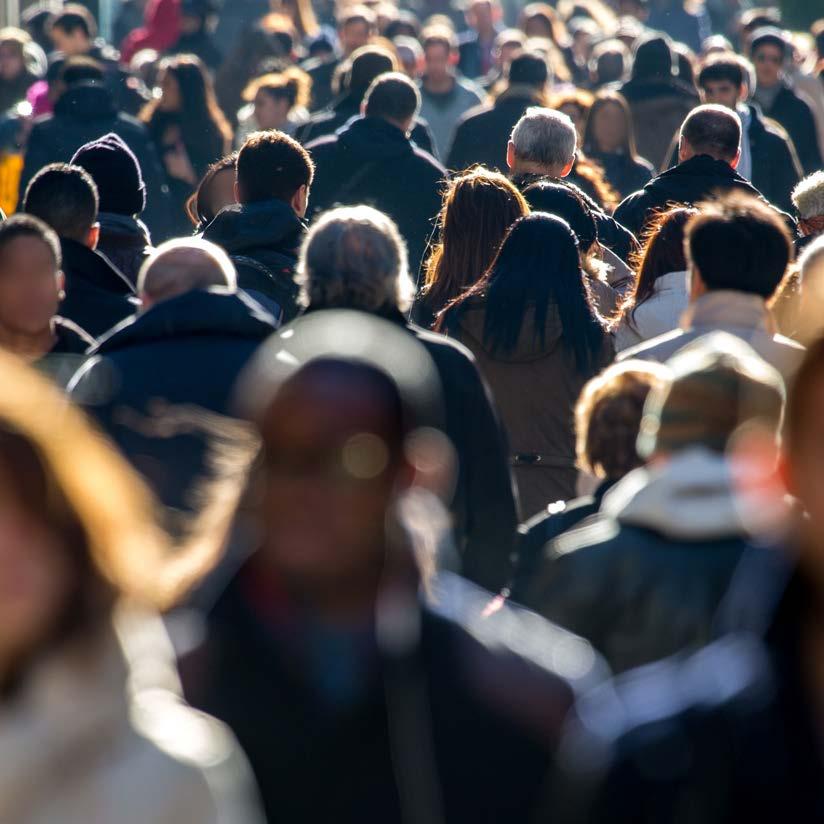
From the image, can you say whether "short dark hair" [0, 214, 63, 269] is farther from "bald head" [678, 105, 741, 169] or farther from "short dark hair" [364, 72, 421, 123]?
"short dark hair" [364, 72, 421, 123]

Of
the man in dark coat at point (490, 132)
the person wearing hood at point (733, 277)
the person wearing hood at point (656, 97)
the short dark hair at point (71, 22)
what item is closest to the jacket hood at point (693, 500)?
the person wearing hood at point (733, 277)

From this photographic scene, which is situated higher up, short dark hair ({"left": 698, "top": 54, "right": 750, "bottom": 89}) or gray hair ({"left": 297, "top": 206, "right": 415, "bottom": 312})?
gray hair ({"left": 297, "top": 206, "right": 415, "bottom": 312})

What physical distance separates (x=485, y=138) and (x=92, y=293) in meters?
5.03

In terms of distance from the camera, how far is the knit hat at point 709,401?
3715 millimetres

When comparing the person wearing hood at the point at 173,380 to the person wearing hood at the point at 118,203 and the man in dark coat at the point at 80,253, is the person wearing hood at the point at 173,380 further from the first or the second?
the person wearing hood at the point at 118,203

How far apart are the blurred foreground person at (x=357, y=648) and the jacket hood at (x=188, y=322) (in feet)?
7.56

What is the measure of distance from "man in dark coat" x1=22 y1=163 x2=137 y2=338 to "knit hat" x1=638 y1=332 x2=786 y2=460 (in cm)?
306

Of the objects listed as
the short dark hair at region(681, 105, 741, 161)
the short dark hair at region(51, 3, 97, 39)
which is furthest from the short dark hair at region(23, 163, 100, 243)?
the short dark hair at region(51, 3, 97, 39)

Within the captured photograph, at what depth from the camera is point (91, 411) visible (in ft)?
16.5

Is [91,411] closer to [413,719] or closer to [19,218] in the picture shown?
[19,218]

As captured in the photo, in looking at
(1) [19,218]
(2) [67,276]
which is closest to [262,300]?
(2) [67,276]

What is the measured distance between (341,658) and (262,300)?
14.3 ft

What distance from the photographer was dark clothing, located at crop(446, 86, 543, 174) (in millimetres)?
11258

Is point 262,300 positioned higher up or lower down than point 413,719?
lower down
